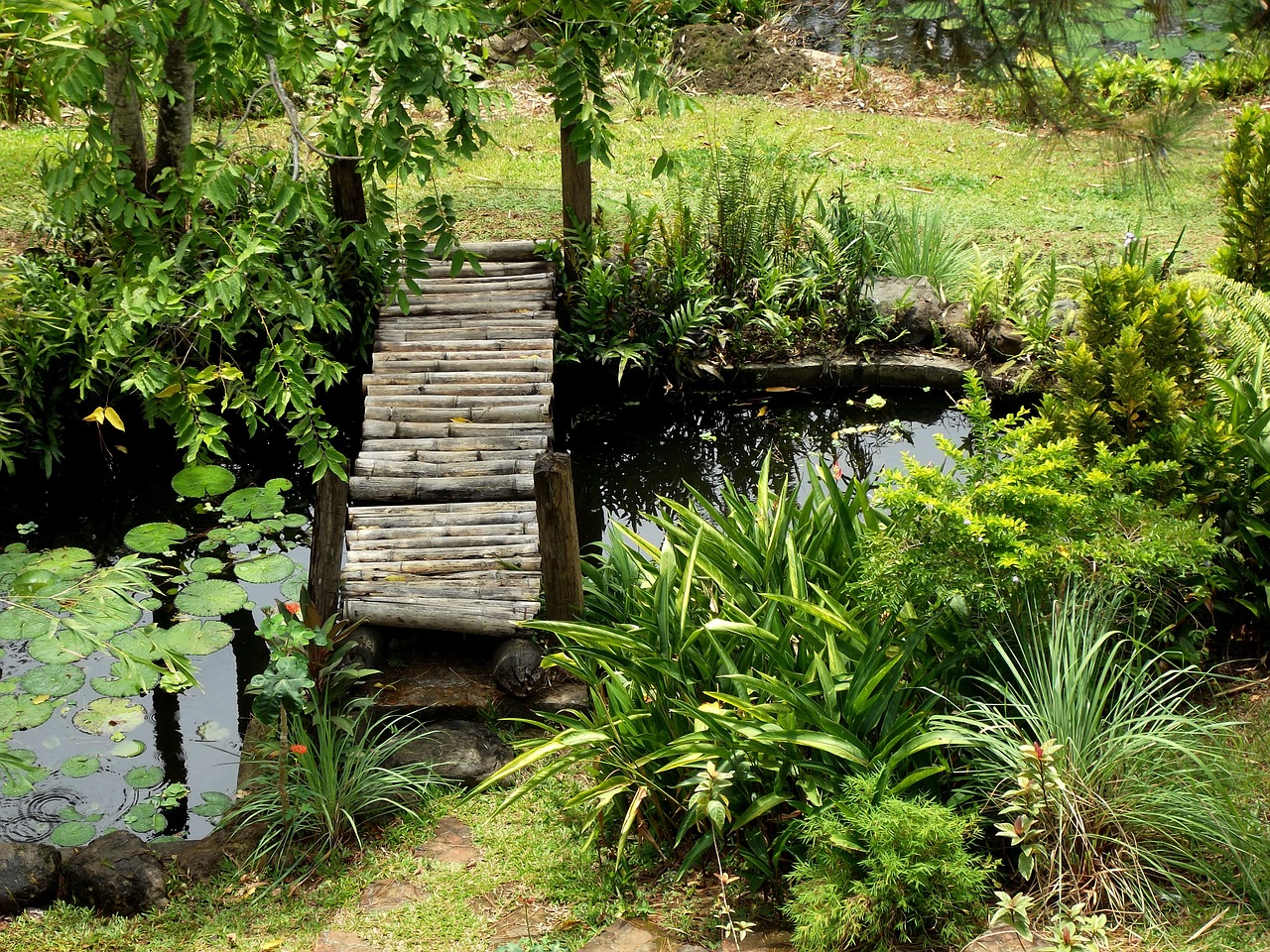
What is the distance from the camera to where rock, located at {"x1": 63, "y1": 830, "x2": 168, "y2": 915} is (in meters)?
3.90

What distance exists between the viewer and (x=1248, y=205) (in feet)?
23.5

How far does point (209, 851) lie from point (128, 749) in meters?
1.06

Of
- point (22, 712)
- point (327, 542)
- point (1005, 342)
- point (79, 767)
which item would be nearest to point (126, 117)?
point (327, 542)

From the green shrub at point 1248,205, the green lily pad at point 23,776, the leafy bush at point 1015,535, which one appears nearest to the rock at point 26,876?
the green lily pad at point 23,776

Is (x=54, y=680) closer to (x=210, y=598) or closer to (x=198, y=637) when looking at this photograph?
(x=198, y=637)

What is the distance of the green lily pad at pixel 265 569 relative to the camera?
5625mm

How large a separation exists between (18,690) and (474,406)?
9.03 ft

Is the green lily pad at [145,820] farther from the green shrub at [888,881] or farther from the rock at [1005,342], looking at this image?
the rock at [1005,342]

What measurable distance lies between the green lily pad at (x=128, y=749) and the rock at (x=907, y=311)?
18.6ft

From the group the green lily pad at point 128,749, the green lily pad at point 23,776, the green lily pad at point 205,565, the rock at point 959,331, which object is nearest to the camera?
the green lily pad at point 23,776

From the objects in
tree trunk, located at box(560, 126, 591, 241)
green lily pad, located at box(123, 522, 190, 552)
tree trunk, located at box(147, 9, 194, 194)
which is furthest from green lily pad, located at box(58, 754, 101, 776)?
tree trunk, located at box(560, 126, 591, 241)

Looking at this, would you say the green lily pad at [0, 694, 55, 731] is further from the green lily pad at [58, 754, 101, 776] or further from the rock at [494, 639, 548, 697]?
the rock at [494, 639, 548, 697]

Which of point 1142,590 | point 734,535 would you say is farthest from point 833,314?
point 1142,590

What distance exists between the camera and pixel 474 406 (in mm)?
6480
